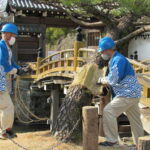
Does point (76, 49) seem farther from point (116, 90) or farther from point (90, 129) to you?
point (90, 129)

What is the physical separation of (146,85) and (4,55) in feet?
9.20

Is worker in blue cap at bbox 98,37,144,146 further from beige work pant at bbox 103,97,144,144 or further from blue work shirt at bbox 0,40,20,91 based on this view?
blue work shirt at bbox 0,40,20,91

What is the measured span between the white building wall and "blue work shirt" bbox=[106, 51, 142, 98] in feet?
34.9

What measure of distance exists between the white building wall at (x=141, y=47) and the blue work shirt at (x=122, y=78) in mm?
10637

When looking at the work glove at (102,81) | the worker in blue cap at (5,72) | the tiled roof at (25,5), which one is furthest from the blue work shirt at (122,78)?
the tiled roof at (25,5)

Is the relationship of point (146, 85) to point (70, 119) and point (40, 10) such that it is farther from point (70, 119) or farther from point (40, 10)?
point (40, 10)

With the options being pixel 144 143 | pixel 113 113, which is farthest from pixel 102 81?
pixel 144 143

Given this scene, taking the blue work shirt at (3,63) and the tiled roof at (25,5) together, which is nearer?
the blue work shirt at (3,63)

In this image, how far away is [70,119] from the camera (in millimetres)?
6672

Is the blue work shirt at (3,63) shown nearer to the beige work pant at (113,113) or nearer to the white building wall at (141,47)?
the beige work pant at (113,113)

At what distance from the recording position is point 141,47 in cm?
1528

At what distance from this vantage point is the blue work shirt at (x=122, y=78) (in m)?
4.48

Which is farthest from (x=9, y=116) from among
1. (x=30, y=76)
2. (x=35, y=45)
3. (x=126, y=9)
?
(x=35, y=45)

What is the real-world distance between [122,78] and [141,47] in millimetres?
11101
